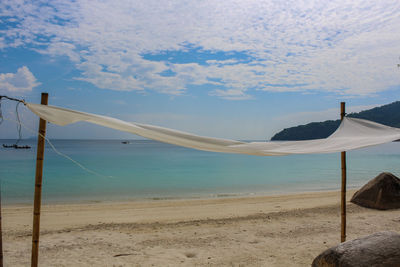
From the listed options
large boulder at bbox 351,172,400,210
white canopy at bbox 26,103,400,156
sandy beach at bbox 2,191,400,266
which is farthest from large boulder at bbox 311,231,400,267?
large boulder at bbox 351,172,400,210

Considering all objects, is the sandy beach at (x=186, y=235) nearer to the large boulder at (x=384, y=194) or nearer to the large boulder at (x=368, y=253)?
the large boulder at (x=384, y=194)

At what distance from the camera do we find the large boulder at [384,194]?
611 centimetres

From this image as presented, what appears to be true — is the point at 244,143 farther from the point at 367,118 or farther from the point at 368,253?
the point at 367,118

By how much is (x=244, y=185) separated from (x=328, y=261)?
1001 cm

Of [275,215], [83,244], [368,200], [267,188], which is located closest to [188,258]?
[83,244]

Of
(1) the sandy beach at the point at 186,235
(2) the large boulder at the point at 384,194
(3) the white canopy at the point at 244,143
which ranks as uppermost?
(3) the white canopy at the point at 244,143

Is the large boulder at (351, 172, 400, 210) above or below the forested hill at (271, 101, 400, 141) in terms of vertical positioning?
below

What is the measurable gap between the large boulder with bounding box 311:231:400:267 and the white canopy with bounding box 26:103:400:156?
91 centimetres

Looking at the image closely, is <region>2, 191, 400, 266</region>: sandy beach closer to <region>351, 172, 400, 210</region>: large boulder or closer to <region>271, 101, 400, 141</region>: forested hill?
<region>351, 172, 400, 210</region>: large boulder

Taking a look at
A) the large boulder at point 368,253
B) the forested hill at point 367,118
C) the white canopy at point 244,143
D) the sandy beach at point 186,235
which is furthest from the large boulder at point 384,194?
the forested hill at point 367,118

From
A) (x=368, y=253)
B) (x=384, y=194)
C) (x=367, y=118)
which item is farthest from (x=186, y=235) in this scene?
(x=367, y=118)

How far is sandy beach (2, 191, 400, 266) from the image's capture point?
3.40m

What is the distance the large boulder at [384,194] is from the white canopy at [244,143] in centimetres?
329

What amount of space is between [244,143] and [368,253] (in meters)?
1.46
